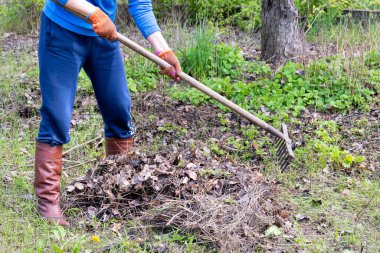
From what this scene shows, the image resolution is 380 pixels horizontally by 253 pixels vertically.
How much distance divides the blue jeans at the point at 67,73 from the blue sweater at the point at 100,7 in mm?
41

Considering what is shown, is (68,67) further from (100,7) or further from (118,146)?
(118,146)

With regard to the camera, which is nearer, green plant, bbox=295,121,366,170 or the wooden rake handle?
the wooden rake handle

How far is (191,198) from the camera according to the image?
392 cm

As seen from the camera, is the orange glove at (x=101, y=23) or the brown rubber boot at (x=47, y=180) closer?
the orange glove at (x=101, y=23)

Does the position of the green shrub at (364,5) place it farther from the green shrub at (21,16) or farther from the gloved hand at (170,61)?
the gloved hand at (170,61)

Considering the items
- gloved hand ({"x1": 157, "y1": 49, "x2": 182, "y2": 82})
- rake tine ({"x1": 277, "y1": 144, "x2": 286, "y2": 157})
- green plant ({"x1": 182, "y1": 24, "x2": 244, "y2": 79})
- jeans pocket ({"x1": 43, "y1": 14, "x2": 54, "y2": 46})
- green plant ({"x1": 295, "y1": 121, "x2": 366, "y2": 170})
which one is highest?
jeans pocket ({"x1": 43, "y1": 14, "x2": 54, "y2": 46})

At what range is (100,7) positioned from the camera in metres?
3.87

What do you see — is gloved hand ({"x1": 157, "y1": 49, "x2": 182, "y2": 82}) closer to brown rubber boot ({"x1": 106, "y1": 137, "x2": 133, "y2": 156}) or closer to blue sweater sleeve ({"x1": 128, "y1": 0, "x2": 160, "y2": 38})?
blue sweater sleeve ({"x1": 128, "y1": 0, "x2": 160, "y2": 38})

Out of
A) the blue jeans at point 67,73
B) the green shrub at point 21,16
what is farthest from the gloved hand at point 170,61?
the green shrub at point 21,16

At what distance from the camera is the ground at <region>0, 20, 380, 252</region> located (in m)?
3.66

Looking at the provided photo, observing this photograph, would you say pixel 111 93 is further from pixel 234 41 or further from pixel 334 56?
pixel 234 41

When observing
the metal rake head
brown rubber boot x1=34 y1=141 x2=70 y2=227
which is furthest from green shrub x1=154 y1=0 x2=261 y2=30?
brown rubber boot x1=34 y1=141 x2=70 y2=227

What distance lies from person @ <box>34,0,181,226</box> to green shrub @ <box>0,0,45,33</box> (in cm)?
524

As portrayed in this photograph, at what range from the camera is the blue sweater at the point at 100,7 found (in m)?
3.74
